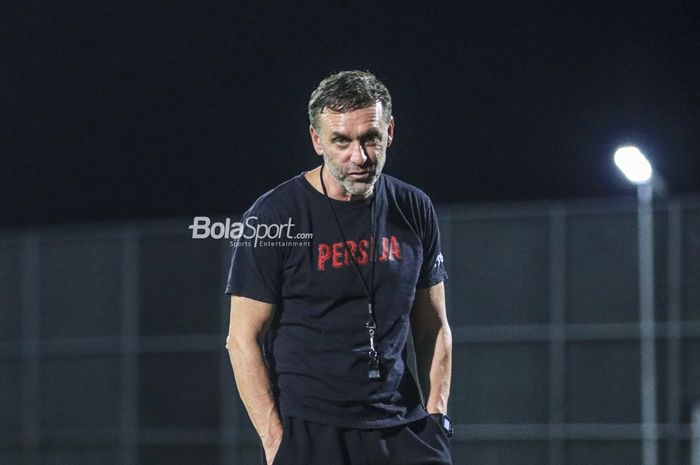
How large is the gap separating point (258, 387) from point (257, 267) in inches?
13.2

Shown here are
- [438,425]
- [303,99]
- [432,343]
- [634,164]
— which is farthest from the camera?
[303,99]

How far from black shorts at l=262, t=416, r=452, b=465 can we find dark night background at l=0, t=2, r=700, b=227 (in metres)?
19.9

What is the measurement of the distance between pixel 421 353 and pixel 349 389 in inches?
15.3

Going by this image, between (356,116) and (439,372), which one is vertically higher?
(356,116)

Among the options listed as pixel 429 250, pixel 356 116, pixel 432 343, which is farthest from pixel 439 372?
pixel 356 116

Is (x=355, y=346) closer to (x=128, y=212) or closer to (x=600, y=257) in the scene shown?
(x=600, y=257)

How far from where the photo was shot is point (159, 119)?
80.5ft

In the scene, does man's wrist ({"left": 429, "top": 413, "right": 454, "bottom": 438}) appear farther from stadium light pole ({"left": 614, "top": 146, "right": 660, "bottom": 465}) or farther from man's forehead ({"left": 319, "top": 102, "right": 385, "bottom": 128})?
stadium light pole ({"left": 614, "top": 146, "right": 660, "bottom": 465})

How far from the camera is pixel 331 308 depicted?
3.70 metres

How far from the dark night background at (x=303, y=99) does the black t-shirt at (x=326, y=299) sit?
19.8 m

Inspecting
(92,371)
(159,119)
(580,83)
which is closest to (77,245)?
(92,371)

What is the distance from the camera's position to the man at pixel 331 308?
3.67 meters

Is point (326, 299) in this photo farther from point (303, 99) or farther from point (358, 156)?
point (303, 99)

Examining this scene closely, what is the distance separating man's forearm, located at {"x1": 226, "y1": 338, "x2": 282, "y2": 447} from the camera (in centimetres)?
369
